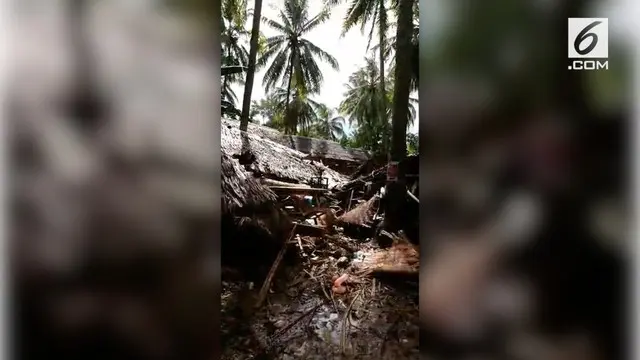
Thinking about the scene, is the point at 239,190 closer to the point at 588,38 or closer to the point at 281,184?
the point at 281,184

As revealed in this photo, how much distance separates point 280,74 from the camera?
1.34m

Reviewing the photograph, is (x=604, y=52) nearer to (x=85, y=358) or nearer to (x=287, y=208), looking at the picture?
(x=287, y=208)

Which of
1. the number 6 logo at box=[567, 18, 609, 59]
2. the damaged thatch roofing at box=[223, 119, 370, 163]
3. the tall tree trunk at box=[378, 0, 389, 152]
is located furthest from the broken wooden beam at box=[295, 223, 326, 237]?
the number 6 logo at box=[567, 18, 609, 59]

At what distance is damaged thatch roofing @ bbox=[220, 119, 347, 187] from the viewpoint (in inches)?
53.1

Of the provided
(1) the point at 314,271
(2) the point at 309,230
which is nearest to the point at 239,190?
(2) the point at 309,230

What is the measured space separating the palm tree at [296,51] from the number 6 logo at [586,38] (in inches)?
30.5

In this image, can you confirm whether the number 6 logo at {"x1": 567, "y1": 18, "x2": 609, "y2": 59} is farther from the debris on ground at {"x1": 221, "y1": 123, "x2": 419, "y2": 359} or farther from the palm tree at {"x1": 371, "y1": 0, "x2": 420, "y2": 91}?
the debris on ground at {"x1": 221, "y1": 123, "x2": 419, "y2": 359}

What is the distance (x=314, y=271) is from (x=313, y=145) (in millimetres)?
431

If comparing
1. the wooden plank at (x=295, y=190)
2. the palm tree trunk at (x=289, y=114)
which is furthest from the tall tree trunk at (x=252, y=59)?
the wooden plank at (x=295, y=190)

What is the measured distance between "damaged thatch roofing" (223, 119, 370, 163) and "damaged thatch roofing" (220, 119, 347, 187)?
0.05 feet

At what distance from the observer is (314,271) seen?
1.33 m

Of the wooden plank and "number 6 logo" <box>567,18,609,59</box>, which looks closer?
"number 6 logo" <box>567,18,609,59</box>

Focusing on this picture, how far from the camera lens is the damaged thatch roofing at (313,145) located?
1335 millimetres

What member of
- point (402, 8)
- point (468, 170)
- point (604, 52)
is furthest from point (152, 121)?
point (604, 52)
